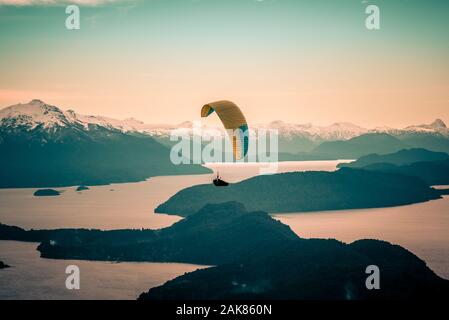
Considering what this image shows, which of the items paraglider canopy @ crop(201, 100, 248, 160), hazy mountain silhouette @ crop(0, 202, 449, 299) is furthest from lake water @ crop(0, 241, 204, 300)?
paraglider canopy @ crop(201, 100, 248, 160)

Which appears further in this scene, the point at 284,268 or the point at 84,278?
the point at 84,278

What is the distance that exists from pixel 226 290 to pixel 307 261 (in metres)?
21.9

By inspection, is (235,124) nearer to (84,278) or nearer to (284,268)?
→ (284,268)

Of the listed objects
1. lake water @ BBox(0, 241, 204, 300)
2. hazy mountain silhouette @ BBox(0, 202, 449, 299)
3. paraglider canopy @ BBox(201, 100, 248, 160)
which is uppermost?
paraglider canopy @ BBox(201, 100, 248, 160)

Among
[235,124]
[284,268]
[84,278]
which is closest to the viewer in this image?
[235,124]

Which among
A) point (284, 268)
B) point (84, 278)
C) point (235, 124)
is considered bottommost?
point (84, 278)

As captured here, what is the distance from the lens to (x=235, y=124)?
7112cm

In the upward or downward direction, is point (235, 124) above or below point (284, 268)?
above

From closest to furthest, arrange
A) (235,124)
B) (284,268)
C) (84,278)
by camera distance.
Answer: (235,124) < (284,268) < (84,278)

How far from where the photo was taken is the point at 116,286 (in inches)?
5969

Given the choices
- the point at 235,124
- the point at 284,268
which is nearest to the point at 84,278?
the point at 284,268

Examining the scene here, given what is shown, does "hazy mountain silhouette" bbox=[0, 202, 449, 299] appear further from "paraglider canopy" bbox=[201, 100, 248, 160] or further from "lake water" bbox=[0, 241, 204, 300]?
"paraglider canopy" bbox=[201, 100, 248, 160]

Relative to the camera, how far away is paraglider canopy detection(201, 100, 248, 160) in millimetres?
69688
